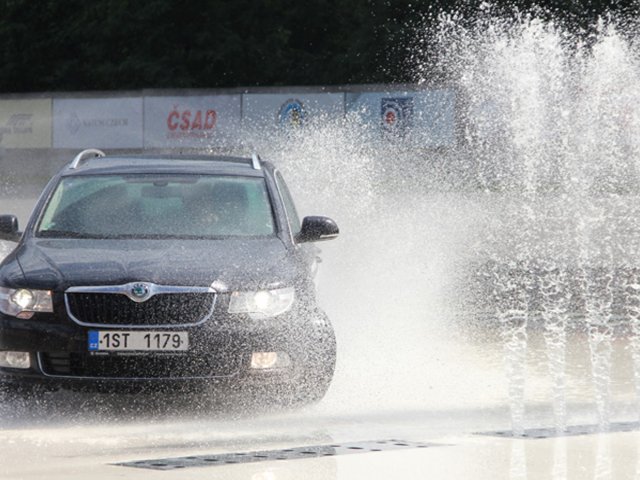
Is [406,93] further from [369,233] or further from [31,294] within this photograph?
[31,294]

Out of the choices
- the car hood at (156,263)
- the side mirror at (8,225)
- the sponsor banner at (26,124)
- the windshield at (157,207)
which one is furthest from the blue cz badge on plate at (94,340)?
the sponsor banner at (26,124)

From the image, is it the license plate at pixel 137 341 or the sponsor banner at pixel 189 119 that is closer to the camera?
the license plate at pixel 137 341

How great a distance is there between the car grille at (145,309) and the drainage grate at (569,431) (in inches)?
66.9

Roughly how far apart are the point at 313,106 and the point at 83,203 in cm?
2948

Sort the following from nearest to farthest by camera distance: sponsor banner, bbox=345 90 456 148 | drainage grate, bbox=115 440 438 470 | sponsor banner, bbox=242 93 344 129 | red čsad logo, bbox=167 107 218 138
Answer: drainage grate, bbox=115 440 438 470 < sponsor banner, bbox=345 90 456 148 < sponsor banner, bbox=242 93 344 129 < red čsad logo, bbox=167 107 218 138

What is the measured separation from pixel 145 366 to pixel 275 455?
1.52 meters

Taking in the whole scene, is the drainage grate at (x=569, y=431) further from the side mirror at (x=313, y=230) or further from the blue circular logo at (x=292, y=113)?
the blue circular logo at (x=292, y=113)

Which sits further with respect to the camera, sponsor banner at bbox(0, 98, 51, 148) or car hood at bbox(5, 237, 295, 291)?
sponsor banner at bbox(0, 98, 51, 148)

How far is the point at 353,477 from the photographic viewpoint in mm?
7137

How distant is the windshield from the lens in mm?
10375

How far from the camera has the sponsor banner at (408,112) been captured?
1527 inches

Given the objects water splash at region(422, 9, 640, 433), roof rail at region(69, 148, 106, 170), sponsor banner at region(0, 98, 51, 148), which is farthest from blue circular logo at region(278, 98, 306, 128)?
roof rail at region(69, 148, 106, 170)

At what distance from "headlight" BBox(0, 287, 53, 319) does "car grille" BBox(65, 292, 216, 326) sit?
137mm

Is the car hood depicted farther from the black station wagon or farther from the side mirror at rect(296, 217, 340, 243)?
the side mirror at rect(296, 217, 340, 243)
